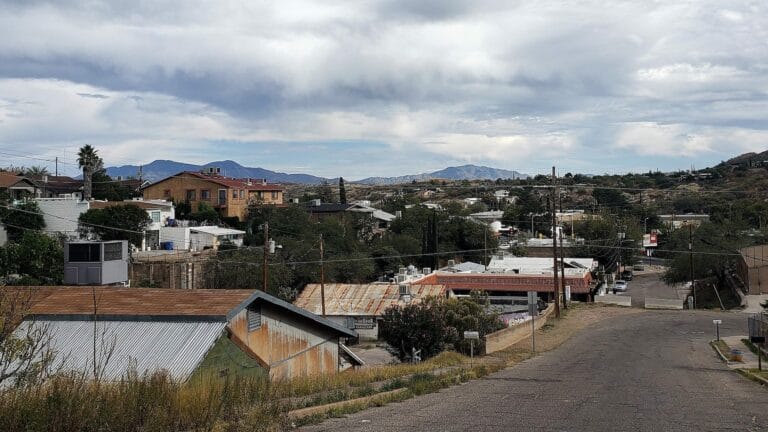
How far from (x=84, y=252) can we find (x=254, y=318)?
7.84 m

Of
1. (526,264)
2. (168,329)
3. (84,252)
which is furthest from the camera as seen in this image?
(526,264)

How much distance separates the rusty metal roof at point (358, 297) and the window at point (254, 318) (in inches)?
1100

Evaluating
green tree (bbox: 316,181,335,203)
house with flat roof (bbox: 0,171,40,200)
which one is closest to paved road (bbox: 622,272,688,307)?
house with flat roof (bbox: 0,171,40,200)

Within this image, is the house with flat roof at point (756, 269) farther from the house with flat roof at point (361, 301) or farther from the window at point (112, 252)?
the window at point (112, 252)

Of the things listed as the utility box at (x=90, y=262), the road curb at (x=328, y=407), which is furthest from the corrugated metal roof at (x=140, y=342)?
the utility box at (x=90, y=262)

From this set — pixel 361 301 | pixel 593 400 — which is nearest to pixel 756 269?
pixel 361 301

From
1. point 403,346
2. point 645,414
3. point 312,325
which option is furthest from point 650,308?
point 645,414

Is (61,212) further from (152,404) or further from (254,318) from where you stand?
(152,404)

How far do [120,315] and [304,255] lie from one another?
149 feet

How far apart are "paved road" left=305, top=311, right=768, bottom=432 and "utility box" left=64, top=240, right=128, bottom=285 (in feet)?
43.1

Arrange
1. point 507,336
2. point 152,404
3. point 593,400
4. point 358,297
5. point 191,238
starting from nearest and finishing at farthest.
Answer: point 152,404
point 593,400
point 507,336
point 358,297
point 191,238

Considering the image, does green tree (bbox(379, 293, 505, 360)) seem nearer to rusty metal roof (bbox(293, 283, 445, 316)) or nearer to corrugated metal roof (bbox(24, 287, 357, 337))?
corrugated metal roof (bbox(24, 287, 357, 337))

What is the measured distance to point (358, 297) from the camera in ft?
167

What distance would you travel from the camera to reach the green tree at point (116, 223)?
56.8m
